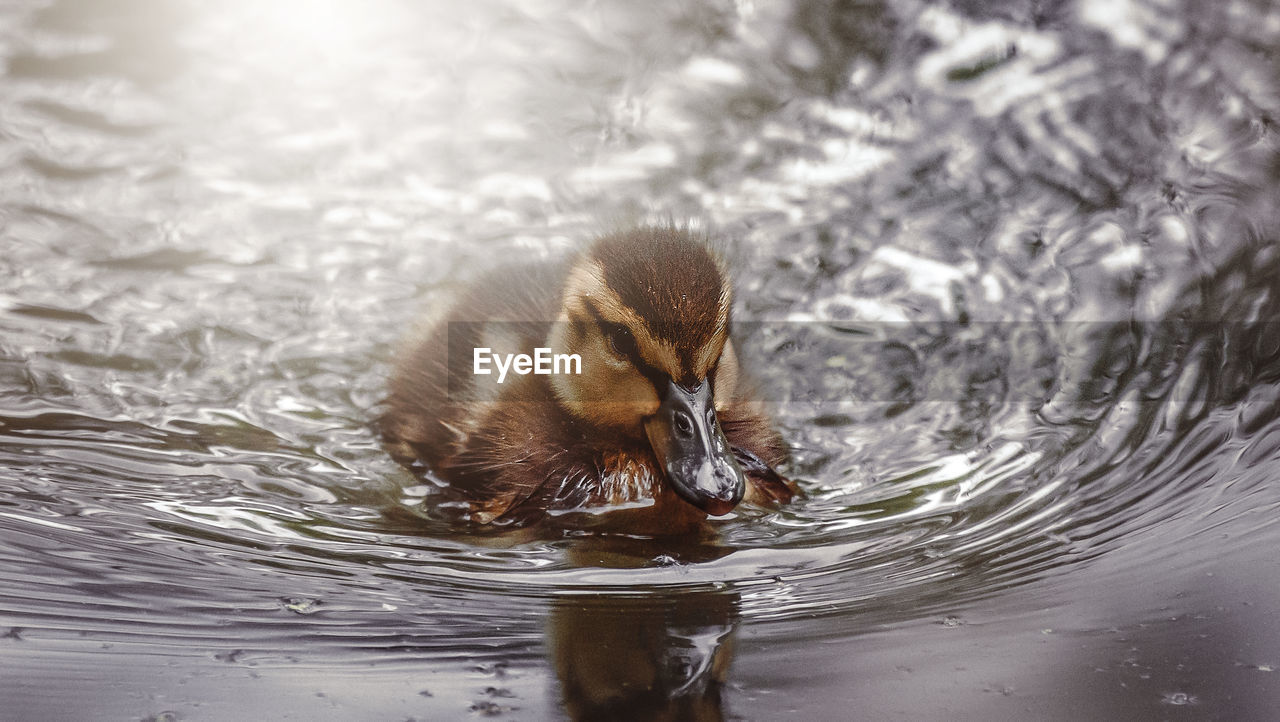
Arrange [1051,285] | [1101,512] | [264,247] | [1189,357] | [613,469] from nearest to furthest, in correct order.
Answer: [1101,512] → [613,469] → [1189,357] → [1051,285] → [264,247]

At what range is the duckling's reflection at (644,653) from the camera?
4.39ft

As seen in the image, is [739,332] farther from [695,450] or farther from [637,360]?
[695,450]

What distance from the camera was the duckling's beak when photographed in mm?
1890

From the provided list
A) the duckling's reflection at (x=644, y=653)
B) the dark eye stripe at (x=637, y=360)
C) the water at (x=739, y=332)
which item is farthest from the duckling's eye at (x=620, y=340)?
the duckling's reflection at (x=644, y=653)

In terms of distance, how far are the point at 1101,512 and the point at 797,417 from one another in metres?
0.84

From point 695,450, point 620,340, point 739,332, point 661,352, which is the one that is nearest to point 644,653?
point 695,450

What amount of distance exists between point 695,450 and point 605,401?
0.28 meters

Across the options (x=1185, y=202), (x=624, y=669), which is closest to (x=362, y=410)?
(x=624, y=669)

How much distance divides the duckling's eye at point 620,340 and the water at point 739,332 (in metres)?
0.35

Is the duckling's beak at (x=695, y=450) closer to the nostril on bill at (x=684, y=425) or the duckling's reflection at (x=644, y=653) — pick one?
the nostril on bill at (x=684, y=425)

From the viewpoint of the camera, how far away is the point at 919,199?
3471mm

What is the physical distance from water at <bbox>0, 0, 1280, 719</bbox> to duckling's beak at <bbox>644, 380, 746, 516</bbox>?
11cm

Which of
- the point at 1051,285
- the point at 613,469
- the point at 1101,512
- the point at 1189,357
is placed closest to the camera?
the point at 1101,512

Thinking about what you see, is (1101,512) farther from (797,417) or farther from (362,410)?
(362,410)
